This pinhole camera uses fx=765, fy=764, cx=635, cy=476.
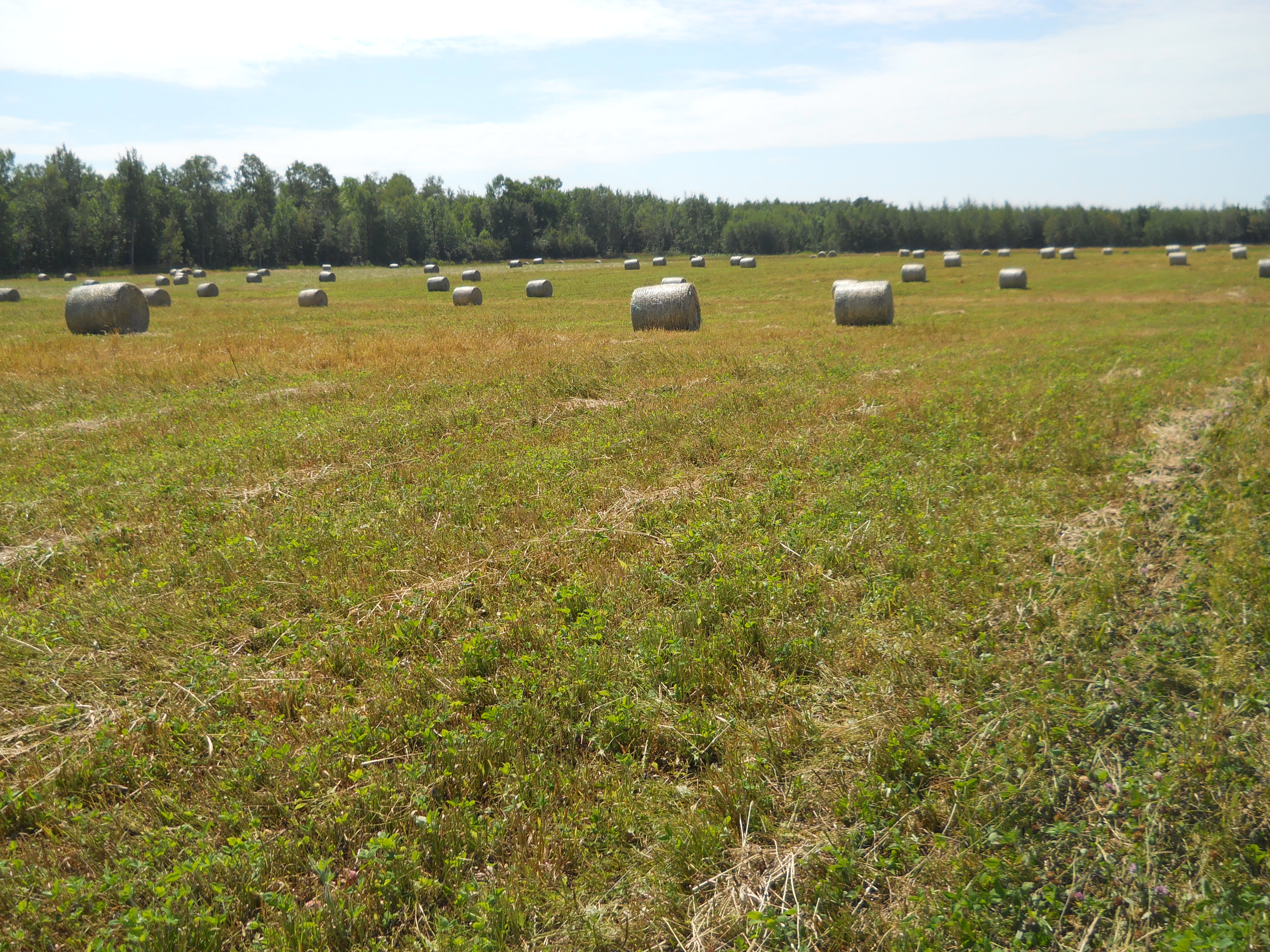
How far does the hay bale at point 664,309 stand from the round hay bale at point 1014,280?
30.2 m

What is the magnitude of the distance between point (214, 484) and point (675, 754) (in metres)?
7.36

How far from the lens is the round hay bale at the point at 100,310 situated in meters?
25.5

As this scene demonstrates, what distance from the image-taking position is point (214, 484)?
9.39 m

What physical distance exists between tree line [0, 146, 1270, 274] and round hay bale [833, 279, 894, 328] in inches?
3790

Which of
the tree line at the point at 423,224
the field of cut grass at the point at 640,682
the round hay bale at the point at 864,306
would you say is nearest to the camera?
the field of cut grass at the point at 640,682

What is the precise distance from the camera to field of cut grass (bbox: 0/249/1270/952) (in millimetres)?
3504

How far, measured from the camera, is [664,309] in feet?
79.5

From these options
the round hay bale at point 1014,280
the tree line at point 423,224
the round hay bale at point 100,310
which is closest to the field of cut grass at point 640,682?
the round hay bale at point 100,310

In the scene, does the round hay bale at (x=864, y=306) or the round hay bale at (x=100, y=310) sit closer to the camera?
→ the round hay bale at (x=100, y=310)

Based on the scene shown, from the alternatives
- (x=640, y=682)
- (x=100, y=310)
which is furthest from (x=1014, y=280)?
(x=640, y=682)

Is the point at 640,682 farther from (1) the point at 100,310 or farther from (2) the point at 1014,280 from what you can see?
(2) the point at 1014,280

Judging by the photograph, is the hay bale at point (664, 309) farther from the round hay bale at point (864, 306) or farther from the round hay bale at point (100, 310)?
the round hay bale at point (100, 310)

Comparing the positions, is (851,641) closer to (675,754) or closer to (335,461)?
(675,754)

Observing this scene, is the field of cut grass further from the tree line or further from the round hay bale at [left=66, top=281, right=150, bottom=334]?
the tree line
